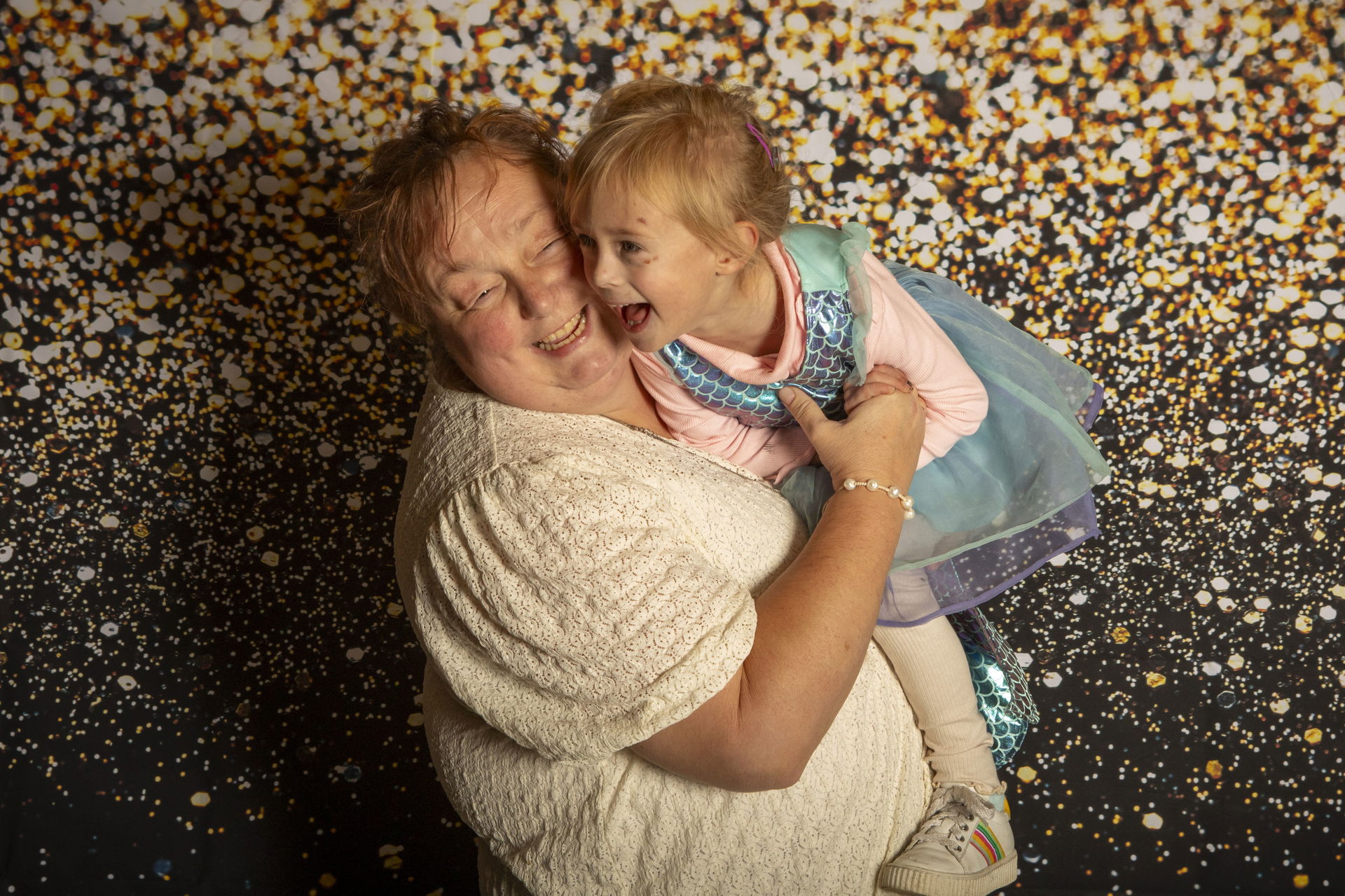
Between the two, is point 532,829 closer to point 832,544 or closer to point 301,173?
point 832,544

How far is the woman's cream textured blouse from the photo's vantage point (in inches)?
38.0

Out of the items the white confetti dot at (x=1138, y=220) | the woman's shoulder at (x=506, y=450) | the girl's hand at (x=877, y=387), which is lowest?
the woman's shoulder at (x=506, y=450)

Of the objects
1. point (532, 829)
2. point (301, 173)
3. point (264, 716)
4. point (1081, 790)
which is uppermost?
point (301, 173)

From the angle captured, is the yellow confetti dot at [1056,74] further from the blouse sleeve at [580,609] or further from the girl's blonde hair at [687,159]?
the blouse sleeve at [580,609]

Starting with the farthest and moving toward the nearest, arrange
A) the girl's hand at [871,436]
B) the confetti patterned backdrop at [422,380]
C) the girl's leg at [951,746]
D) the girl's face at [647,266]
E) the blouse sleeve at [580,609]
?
the confetti patterned backdrop at [422,380], the girl's leg at [951,746], the girl's hand at [871,436], the girl's face at [647,266], the blouse sleeve at [580,609]

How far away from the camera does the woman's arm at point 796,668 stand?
0.98m

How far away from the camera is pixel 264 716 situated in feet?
6.62

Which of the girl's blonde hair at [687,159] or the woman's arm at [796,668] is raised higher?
the girl's blonde hair at [687,159]

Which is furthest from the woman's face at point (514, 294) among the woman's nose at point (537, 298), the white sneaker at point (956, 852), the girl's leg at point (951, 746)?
the white sneaker at point (956, 852)

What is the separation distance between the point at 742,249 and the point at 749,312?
0.11 m

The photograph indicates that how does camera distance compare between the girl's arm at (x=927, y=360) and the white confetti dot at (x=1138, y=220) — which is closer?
the girl's arm at (x=927, y=360)

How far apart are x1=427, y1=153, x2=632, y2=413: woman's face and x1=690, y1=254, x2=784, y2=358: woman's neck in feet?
0.57

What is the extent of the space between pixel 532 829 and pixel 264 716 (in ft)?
3.62

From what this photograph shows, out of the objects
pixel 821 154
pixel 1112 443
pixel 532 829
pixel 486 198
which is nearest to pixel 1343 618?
pixel 1112 443
